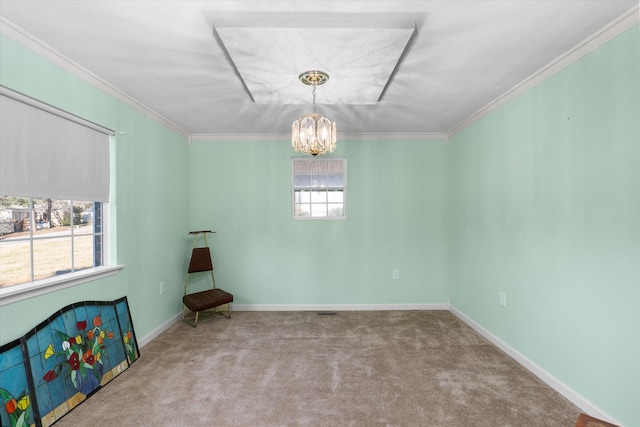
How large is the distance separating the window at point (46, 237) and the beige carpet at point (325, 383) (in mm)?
1027

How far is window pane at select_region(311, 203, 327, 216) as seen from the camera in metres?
4.12

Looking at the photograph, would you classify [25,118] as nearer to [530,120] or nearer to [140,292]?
[140,292]

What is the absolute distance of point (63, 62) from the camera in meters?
2.06

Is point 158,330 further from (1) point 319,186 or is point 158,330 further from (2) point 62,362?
(1) point 319,186

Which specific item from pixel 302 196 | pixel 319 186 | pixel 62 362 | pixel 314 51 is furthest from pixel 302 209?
pixel 62 362

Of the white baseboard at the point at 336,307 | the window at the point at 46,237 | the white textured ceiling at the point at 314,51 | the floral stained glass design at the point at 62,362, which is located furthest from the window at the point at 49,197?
the white baseboard at the point at 336,307

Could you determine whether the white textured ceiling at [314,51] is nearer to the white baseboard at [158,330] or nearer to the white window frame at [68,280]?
the white window frame at [68,280]

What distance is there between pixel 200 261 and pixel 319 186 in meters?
1.93

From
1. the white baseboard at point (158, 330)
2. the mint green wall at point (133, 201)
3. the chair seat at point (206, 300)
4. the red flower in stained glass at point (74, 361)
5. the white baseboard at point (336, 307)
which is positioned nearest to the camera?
the mint green wall at point (133, 201)

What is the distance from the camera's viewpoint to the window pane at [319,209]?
13.5ft

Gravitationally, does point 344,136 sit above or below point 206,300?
above

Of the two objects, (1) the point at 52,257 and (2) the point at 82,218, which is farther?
(2) the point at 82,218

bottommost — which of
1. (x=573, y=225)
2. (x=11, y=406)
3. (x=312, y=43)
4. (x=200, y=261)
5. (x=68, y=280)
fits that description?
(x=11, y=406)

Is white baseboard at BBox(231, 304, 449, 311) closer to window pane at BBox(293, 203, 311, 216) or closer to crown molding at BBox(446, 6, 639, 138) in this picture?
window pane at BBox(293, 203, 311, 216)
